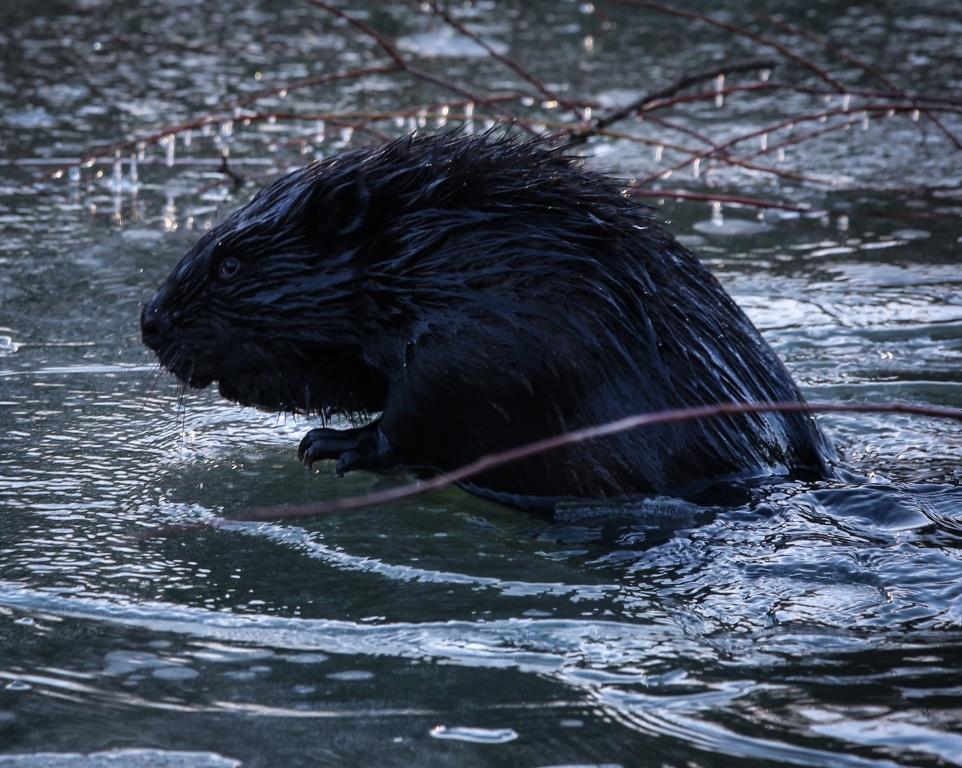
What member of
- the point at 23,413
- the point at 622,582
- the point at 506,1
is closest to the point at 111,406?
the point at 23,413

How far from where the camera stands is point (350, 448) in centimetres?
332

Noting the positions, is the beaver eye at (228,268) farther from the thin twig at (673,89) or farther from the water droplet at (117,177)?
the water droplet at (117,177)

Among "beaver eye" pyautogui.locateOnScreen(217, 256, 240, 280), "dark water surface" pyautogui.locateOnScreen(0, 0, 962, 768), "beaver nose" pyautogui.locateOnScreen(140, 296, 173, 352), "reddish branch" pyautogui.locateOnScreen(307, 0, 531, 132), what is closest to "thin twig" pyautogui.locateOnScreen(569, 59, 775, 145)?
"reddish branch" pyautogui.locateOnScreen(307, 0, 531, 132)

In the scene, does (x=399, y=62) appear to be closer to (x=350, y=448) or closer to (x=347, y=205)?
(x=347, y=205)

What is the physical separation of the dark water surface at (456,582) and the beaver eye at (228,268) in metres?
0.47

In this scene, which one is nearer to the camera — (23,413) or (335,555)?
(335,555)

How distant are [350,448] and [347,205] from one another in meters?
0.57

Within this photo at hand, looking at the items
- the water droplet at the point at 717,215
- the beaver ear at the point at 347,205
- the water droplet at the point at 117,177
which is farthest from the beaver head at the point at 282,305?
the water droplet at the point at 117,177

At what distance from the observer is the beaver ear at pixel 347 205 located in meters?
3.29

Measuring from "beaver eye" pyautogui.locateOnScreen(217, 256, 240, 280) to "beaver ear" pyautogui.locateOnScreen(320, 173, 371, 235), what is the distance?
0.25 m

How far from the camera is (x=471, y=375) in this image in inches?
124

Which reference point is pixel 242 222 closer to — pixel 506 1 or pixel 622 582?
pixel 622 582

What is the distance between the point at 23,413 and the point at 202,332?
695 millimetres

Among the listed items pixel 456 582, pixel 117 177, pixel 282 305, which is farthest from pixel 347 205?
pixel 117 177
